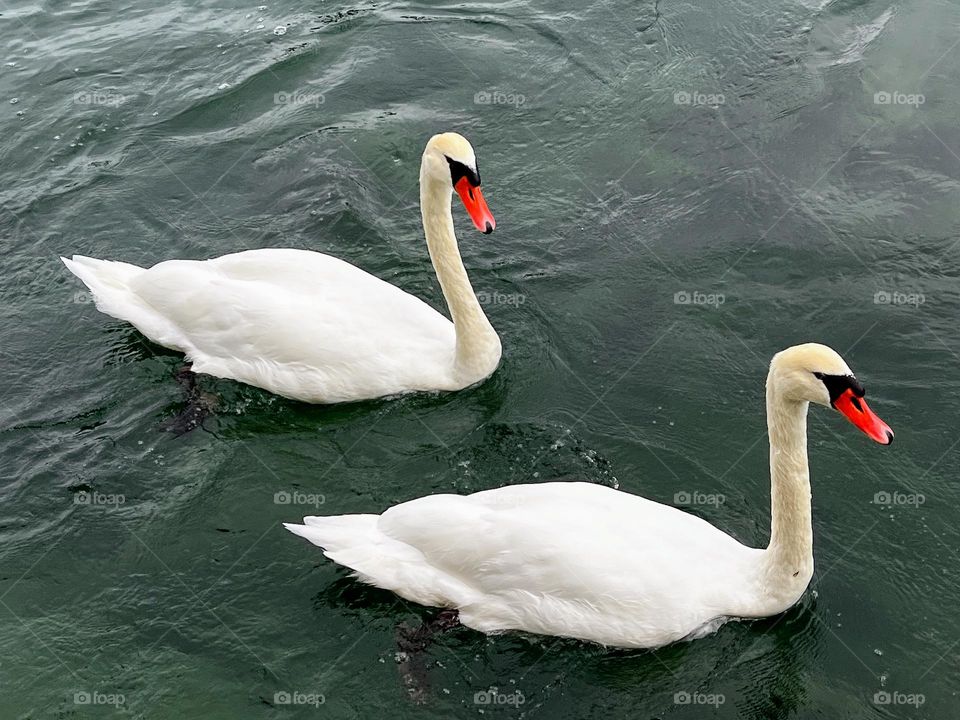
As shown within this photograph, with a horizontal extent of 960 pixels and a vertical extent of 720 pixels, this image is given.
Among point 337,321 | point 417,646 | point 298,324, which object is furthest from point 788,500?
point 298,324

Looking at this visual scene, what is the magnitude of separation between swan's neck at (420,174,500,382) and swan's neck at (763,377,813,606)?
315 centimetres

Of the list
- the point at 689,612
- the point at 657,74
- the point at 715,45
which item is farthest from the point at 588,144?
the point at 689,612

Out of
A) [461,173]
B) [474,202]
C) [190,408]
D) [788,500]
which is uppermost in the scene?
[461,173]

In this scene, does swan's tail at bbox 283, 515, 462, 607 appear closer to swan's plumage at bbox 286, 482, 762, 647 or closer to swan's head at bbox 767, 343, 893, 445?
swan's plumage at bbox 286, 482, 762, 647

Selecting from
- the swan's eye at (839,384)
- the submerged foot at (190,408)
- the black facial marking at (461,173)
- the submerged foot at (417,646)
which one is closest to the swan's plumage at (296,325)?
the submerged foot at (190,408)

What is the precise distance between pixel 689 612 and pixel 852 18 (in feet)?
37.7

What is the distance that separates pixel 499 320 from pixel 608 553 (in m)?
4.20

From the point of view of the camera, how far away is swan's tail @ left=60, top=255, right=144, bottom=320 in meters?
10.9

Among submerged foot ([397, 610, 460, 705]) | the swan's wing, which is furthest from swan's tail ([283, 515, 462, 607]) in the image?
the swan's wing

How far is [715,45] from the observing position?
15734 mm

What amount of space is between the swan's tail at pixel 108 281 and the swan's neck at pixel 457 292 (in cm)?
313

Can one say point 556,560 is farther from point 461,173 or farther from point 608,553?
point 461,173

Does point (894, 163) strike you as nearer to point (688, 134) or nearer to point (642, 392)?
point (688, 134)

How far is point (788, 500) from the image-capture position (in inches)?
297
